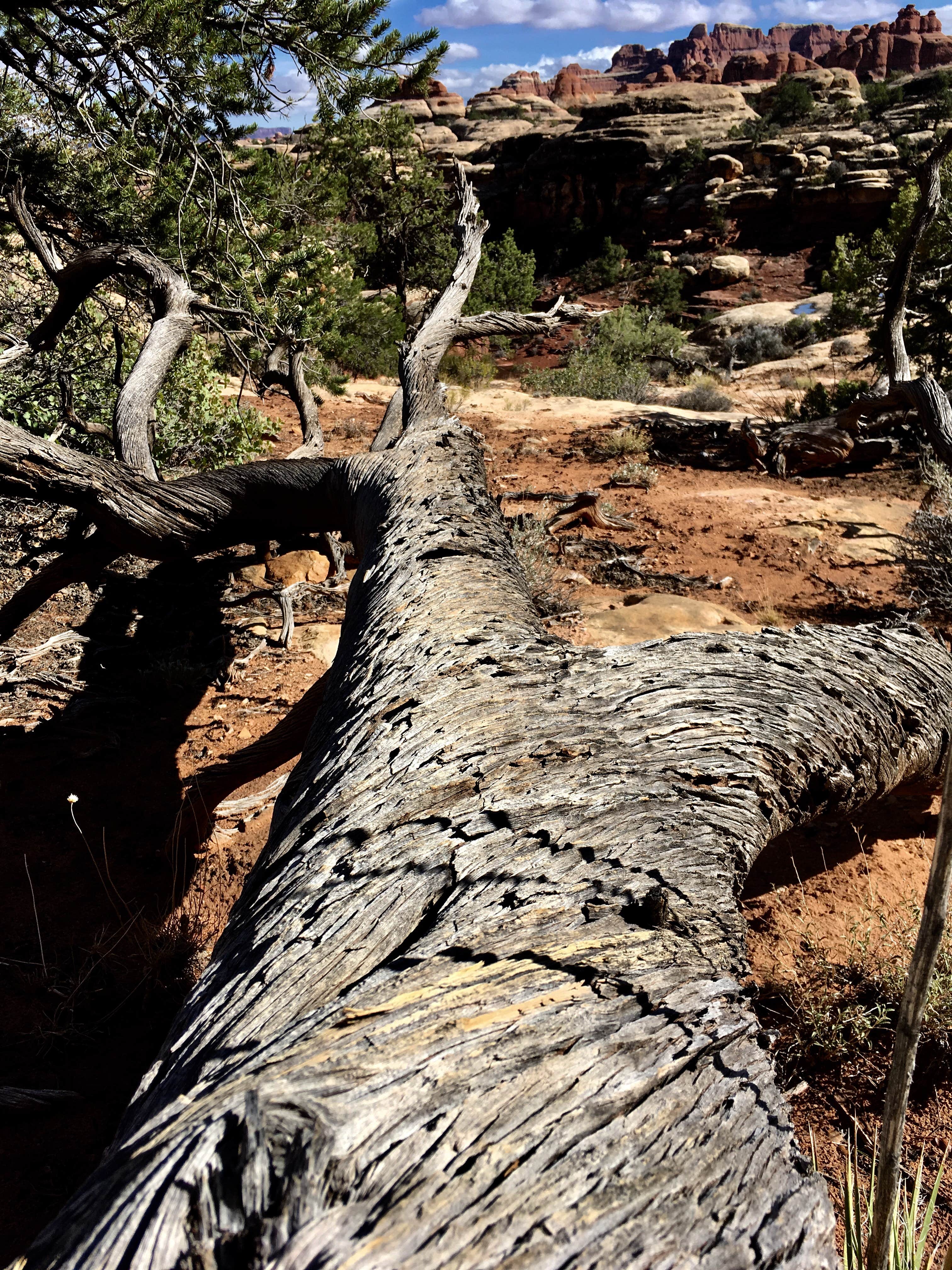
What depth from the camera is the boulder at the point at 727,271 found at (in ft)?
105

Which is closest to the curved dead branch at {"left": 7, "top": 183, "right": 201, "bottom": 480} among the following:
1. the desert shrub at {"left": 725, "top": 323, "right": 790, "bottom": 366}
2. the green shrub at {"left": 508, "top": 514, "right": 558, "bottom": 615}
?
the green shrub at {"left": 508, "top": 514, "right": 558, "bottom": 615}

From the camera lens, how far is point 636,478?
8.70 meters

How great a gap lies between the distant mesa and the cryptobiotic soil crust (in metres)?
64.5

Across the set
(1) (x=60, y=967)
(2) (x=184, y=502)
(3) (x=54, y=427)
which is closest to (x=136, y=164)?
(3) (x=54, y=427)

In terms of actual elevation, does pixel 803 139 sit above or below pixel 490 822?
above

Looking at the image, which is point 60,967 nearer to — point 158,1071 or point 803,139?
point 158,1071

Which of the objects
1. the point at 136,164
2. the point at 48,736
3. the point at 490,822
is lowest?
the point at 490,822

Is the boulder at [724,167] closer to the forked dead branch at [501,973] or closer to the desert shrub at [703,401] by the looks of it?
the desert shrub at [703,401]

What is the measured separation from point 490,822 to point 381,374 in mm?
15989

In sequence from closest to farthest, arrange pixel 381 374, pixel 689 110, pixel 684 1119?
pixel 684 1119, pixel 381 374, pixel 689 110

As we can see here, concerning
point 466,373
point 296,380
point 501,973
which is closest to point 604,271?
point 466,373

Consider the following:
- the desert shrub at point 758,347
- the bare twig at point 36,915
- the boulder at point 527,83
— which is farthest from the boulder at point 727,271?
the boulder at point 527,83

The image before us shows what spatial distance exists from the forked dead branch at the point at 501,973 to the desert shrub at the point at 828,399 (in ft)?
34.3

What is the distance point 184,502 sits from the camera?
111 inches
